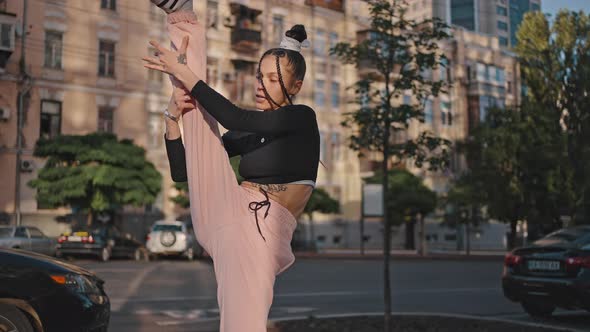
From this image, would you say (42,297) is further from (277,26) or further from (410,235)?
(410,235)

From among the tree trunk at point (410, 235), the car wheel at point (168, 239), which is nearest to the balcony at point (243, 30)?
the car wheel at point (168, 239)

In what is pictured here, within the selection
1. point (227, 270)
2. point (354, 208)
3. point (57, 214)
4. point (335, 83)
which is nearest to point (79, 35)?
point (57, 214)

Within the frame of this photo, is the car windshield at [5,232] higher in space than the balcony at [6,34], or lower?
lower

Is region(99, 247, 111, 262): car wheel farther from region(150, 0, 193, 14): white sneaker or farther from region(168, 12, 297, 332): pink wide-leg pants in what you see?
region(150, 0, 193, 14): white sneaker

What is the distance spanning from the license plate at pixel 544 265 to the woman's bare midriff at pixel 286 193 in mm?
7733

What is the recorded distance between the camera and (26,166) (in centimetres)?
2966

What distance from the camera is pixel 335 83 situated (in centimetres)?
4219

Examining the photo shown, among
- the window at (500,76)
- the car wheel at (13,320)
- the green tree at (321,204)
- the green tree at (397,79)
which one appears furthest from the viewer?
the window at (500,76)

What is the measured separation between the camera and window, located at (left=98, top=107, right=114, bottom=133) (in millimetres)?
32578

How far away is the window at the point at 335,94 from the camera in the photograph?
4216 centimetres

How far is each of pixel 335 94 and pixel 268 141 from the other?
131ft

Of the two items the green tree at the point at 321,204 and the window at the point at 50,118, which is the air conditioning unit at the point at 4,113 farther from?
the green tree at the point at 321,204

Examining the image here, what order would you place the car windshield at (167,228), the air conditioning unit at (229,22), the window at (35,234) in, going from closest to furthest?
the window at (35,234), the car windshield at (167,228), the air conditioning unit at (229,22)

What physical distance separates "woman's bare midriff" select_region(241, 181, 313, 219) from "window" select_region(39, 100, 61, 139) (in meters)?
30.1
